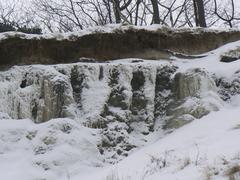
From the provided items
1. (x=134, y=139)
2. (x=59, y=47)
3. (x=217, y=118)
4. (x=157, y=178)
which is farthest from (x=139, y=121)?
(x=157, y=178)

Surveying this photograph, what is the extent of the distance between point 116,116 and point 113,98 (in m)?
0.43

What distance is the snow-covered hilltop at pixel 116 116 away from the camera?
7.95m

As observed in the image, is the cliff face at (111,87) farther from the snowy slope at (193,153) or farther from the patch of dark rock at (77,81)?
the snowy slope at (193,153)

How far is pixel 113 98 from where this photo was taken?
988cm

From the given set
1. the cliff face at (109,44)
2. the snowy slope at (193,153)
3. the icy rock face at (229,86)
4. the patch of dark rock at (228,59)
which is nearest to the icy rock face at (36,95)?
the cliff face at (109,44)

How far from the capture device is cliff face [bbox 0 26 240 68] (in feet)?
34.1

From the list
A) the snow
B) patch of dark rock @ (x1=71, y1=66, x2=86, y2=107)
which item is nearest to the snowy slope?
patch of dark rock @ (x1=71, y1=66, x2=86, y2=107)

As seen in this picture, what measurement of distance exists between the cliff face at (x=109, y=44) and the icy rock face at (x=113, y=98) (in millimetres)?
571

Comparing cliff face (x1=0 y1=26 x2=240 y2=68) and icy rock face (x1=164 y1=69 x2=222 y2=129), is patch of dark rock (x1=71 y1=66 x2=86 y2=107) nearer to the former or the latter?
cliff face (x1=0 y1=26 x2=240 y2=68)

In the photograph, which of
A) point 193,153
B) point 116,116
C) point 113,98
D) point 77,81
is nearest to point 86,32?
point 77,81

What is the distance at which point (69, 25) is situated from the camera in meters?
29.0

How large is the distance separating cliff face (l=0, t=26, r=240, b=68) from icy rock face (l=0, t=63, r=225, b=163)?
22.5 inches

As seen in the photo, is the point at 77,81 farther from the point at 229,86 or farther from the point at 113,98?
the point at 229,86

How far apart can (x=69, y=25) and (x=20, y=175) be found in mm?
21865
